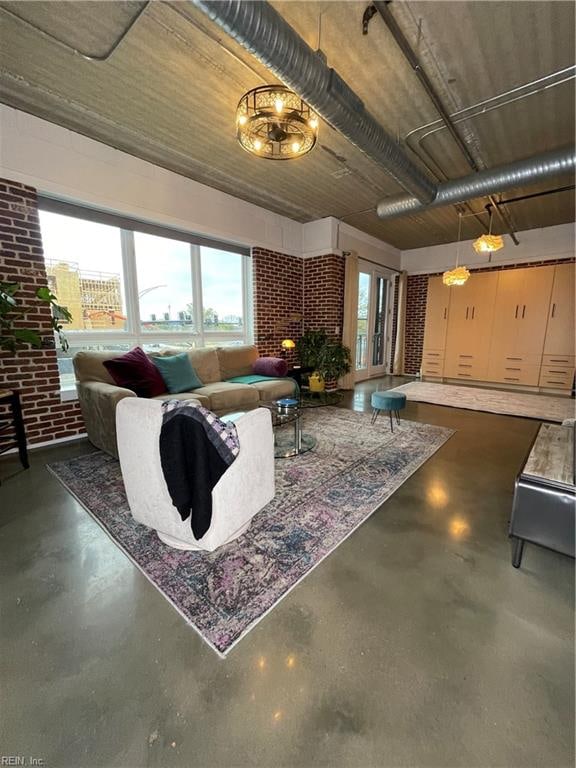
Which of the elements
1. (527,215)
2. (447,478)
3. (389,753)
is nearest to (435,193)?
(527,215)

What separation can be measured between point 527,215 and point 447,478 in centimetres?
507

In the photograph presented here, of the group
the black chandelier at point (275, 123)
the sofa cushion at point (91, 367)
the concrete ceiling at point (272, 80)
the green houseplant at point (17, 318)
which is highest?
the concrete ceiling at point (272, 80)

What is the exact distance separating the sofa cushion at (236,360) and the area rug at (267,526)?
1.65 meters

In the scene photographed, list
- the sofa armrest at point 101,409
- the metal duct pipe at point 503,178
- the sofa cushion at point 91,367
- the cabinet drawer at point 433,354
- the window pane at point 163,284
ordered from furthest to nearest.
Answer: the cabinet drawer at point 433,354 < the window pane at point 163,284 < the sofa cushion at point 91,367 < the metal duct pipe at point 503,178 < the sofa armrest at point 101,409

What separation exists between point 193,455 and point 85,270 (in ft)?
10.3

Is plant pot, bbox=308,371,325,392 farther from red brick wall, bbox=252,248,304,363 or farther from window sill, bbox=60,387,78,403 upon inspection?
window sill, bbox=60,387,78,403

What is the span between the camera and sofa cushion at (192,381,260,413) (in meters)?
3.30

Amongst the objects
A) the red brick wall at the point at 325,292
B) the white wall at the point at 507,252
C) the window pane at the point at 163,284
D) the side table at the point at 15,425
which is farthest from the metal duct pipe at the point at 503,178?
the side table at the point at 15,425

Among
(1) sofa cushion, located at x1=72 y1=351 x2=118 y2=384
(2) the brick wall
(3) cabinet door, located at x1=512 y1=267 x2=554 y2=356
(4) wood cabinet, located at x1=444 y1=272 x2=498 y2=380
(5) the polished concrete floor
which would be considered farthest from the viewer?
(2) the brick wall

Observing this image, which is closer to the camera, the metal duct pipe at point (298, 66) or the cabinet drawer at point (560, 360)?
the metal duct pipe at point (298, 66)

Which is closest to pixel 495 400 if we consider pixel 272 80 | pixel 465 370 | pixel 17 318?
pixel 465 370

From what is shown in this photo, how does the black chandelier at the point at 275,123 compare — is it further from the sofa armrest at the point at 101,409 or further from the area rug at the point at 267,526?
the area rug at the point at 267,526

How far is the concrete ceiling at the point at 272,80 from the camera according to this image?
190cm

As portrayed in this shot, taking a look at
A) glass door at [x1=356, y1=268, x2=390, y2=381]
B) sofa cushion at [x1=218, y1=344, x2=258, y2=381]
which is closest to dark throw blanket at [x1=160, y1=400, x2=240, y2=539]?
sofa cushion at [x1=218, y1=344, x2=258, y2=381]
